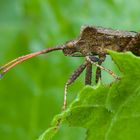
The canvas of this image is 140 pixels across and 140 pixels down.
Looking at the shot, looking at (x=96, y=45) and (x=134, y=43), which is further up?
(x=96, y=45)

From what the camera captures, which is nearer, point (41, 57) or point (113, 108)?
point (113, 108)

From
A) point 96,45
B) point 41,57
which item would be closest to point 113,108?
point 96,45

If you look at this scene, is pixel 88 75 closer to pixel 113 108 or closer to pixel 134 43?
pixel 134 43

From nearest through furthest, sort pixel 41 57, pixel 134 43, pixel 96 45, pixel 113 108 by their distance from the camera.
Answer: pixel 113 108 < pixel 134 43 < pixel 96 45 < pixel 41 57

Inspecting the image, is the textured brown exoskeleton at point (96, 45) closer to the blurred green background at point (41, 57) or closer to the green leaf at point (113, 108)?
the blurred green background at point (41, 57)

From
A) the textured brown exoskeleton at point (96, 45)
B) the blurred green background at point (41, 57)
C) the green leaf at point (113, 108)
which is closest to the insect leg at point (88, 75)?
the textured brown exoskeleton at point (96, 45)

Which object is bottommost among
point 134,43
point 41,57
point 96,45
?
point 134,43

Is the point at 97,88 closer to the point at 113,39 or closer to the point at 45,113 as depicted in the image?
the point at 113,39

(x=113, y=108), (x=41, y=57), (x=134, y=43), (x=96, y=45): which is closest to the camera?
(x=113, y=108)
